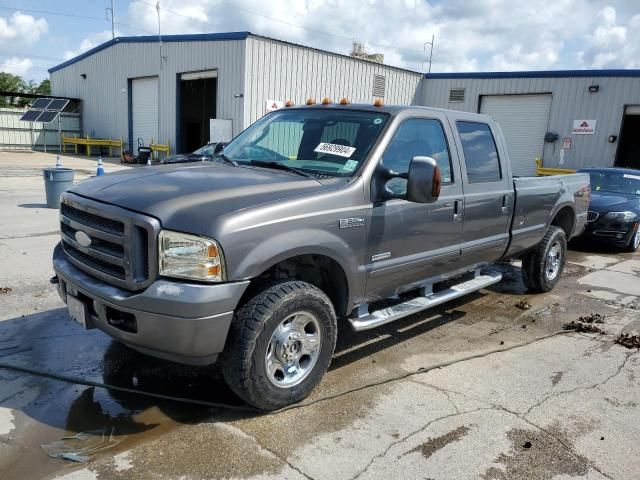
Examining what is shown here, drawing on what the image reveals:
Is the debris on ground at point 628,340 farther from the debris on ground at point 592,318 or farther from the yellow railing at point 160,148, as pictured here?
the yellow railing at point 160,148

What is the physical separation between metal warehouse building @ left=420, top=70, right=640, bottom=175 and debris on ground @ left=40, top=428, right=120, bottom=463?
67.1ft

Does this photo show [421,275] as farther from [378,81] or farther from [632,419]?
[378,81]

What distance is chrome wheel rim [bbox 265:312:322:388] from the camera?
132 inches

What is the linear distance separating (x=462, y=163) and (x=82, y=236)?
3.19 meters

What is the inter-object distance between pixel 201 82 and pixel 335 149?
24400 millimetres

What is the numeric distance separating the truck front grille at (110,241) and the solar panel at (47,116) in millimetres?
28027

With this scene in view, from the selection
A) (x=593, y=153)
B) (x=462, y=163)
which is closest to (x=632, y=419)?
(x=462, y=163)

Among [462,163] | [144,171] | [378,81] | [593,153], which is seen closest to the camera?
[144,171]

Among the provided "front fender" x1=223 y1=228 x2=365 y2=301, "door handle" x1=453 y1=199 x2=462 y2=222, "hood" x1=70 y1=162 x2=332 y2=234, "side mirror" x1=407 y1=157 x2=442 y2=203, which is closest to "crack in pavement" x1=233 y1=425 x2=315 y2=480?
"front fender" x1=223 y1=228 x2=365 y2=301

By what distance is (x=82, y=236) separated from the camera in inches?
134

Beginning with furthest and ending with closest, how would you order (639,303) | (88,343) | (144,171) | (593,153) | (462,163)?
(593,153) → (639,303) → (462,163) → (88,343) → (144,171)

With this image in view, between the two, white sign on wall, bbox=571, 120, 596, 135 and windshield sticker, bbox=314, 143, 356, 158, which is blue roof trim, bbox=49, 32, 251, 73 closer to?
white sign on wall, bbox=571, 120, 596, 135

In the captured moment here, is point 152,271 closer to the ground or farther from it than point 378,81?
closer to the ground

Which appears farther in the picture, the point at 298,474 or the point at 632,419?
the point at 632,419
